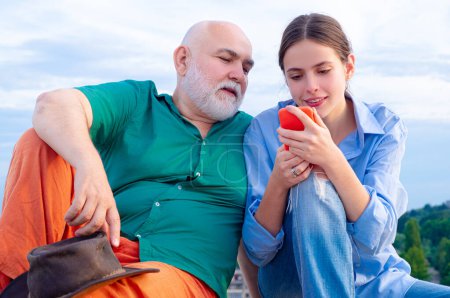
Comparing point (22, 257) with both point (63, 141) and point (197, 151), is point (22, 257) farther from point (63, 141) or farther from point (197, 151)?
point (197, 151)

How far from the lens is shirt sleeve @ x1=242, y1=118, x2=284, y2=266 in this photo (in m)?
3.62

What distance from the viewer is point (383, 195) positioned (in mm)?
3506

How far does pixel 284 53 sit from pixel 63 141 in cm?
132

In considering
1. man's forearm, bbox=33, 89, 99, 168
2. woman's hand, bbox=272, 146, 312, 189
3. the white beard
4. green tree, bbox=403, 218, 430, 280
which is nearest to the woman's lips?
woman's hand, bbox=272, 146, 312, 189

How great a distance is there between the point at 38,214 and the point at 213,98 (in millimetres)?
1332

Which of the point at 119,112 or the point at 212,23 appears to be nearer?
the point at 119,112

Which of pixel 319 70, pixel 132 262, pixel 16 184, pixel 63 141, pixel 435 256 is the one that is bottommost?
pixel 435 256

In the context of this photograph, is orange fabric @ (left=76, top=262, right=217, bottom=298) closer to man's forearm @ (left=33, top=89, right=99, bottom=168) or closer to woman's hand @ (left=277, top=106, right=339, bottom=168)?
man's forearm @ (left=33, top=89, right=99, bottom=168)

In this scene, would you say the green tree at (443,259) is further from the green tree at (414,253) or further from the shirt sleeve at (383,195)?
the shirt sleeve at (383,195)

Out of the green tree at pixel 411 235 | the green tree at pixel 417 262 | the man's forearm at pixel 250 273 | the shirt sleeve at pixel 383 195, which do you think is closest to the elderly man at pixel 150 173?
the man's forearm at pixel 250 273

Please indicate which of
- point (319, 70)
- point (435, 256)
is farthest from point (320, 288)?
point (435, 256)

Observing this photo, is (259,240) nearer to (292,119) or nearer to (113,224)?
(292,119)

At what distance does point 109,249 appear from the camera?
305cm

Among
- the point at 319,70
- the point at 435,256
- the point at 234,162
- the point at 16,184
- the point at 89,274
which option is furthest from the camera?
the point at 435,256
